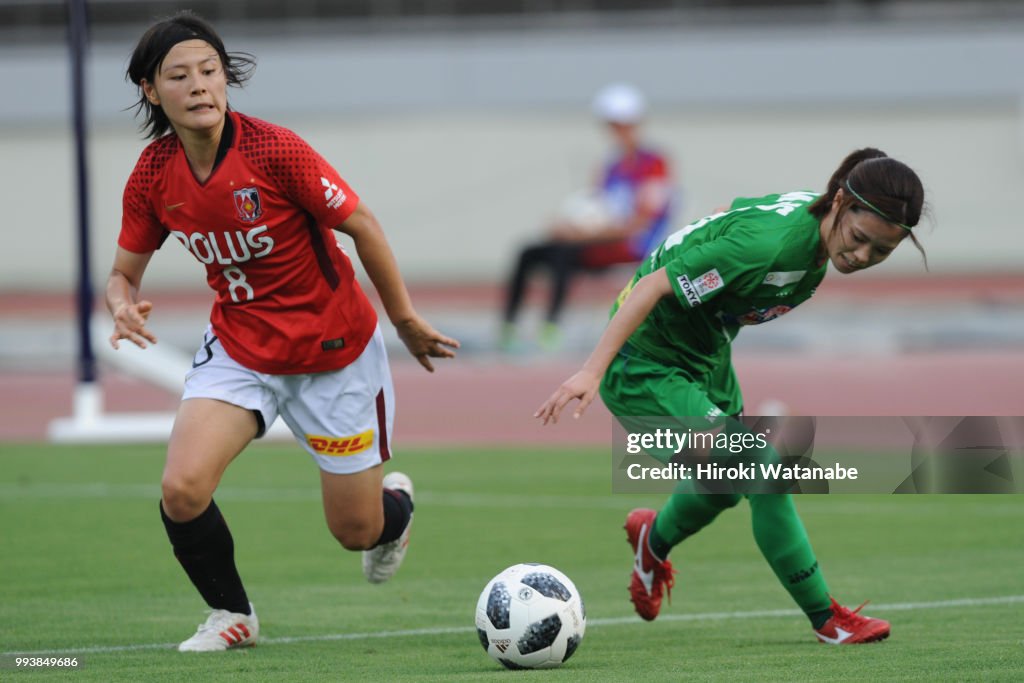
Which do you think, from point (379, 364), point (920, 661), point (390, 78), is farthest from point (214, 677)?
point (390, 78)

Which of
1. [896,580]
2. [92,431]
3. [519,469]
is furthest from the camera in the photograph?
[92,431]

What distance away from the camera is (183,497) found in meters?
5.40

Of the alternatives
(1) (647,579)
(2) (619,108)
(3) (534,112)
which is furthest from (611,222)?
(3) (534,112)

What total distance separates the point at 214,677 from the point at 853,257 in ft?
7.91

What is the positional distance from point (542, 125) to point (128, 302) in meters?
24.8

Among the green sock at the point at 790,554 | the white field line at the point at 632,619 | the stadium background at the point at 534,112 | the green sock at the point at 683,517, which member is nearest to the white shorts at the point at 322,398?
the white field line at the point at 632,619

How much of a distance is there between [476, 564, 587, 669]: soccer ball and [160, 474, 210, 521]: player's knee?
101cm

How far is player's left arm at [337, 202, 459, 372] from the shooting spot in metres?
5.59

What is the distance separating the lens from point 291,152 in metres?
5.49

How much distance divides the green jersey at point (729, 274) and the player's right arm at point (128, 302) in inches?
67.5

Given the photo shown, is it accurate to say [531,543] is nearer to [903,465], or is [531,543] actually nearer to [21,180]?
[903,465]

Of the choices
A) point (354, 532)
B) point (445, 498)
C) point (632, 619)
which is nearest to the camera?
point (354, 532)

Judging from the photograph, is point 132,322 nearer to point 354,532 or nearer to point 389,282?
point 389,282

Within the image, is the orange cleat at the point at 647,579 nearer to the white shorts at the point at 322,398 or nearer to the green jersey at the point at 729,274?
the green jersey at the point at 729,274
